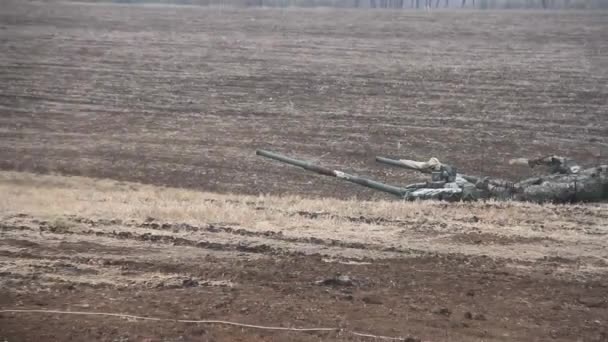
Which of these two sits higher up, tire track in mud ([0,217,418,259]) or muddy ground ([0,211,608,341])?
muddy ground ([0,211,608,341])

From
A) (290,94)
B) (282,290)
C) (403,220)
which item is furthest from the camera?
(290,94)

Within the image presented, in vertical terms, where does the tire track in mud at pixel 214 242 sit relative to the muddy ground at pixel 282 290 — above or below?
below

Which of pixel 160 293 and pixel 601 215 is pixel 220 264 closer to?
pixel 160 293

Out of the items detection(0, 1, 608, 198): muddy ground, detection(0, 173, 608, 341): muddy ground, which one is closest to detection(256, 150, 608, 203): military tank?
detection(0, 173, 608, 341): muddy ground

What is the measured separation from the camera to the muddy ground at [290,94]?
18.4 m

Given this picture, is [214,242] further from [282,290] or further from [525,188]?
[525,188]

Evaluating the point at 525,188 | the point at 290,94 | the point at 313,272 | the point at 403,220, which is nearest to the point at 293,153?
the point at 290,94

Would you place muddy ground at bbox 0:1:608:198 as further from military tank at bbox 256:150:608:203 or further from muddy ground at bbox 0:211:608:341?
muddy ground at bbox 0:211:608:341

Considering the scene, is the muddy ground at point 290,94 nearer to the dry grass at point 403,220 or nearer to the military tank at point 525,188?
the military tank at point 525,188

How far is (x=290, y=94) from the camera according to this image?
24.2 metres

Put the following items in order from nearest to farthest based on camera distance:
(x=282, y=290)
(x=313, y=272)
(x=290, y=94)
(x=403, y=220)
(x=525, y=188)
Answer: (x=282, y=290) < (x=313, y=272) < (x=403, y=220) < (x=525, y=188) < (x=290, y=94)

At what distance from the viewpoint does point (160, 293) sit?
251 inches

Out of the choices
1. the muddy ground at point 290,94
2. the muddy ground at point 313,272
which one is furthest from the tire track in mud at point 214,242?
the muddy ground at point 290,94

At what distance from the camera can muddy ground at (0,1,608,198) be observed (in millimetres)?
18391
